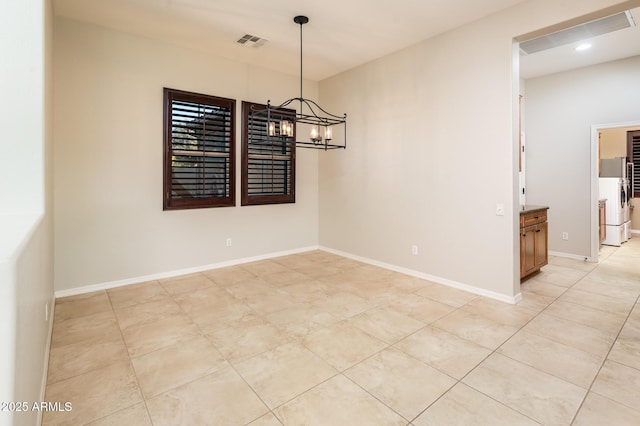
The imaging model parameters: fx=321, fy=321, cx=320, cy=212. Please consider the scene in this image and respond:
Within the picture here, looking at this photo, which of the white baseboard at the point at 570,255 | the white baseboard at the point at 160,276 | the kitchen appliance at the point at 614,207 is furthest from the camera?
the kitchen appliance at the point at 614,207

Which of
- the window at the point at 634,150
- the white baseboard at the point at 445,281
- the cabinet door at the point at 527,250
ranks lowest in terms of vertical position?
the white baseboard at the point at 445,281

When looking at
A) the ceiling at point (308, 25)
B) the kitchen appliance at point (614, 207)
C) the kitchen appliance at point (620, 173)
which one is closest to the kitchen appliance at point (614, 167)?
the kitchen appliance at point (620, 173)

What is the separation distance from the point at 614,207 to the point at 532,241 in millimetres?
3584

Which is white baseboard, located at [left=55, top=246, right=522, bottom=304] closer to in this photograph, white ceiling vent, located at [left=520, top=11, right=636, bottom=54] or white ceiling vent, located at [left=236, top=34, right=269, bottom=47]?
white ceiling vent, located at [left=520, top=11, right=636, bottom=54]

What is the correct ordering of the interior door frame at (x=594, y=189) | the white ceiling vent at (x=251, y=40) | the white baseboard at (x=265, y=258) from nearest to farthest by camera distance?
the white baseboard at (x=265, y=258) → the white ceiling vent at (x=251, y=40) → the interior door frame at (x=594, y=189)

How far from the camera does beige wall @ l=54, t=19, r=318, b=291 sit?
375 cm

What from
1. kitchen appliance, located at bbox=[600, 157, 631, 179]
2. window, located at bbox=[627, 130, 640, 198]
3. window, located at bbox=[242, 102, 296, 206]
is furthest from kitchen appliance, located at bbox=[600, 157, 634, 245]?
window, located at bbox=[242, 102, 296, 206]

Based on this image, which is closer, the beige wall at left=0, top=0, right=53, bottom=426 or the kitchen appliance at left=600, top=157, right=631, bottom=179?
the beige wall at left=0, top=0, right=53, bottom=426

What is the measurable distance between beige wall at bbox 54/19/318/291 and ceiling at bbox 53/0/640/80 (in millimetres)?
303

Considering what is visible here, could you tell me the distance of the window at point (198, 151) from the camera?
14.4ft

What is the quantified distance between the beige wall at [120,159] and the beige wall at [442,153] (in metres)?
2.02

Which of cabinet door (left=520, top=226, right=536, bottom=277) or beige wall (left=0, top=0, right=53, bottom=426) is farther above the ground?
beige wall (left=0, top=0, right=53, bottom=426)

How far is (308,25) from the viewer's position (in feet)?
12.8

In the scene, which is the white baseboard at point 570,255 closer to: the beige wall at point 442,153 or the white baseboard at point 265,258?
the white baseboard at point 265,258
